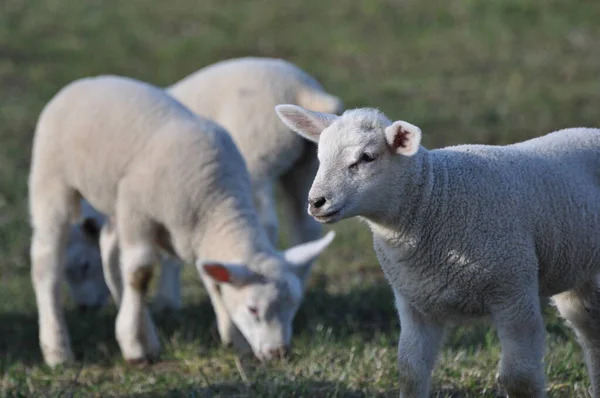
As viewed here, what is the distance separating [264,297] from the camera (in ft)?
22.2

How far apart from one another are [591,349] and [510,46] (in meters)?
11.8

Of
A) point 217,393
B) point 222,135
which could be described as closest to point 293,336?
point 222,135

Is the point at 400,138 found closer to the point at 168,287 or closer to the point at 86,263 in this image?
the point at 168,287

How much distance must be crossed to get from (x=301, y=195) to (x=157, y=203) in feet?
4.85

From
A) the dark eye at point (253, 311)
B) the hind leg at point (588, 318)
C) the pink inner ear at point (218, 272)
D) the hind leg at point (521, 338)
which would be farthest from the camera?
the dark eye at point (253, 311)

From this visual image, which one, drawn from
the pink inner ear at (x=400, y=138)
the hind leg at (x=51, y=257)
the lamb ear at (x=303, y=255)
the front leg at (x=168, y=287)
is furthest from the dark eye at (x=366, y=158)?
the front leg at (x=168, y=287)

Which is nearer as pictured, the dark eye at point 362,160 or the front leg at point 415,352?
the dark eye at point 362,160

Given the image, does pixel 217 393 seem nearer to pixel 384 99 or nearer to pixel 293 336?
pixel 293 336

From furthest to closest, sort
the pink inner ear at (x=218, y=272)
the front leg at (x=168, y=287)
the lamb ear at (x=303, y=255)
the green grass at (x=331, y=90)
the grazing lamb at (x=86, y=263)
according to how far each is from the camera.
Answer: the grazing lamb at (x=86, y=263) → the front leg at (x=168, y=287) → the lamb ear at (x=303, y=255) → the pink inner ear at (x=218, y=272) → the green grass at (x=331, y=90)

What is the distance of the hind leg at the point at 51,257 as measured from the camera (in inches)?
298

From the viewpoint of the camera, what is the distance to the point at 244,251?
688 cm

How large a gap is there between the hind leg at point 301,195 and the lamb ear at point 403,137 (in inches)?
139

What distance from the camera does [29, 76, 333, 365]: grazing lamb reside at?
6816 millimetres

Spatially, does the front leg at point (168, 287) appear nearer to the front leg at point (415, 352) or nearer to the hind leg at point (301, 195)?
the hind leg at point (301, 195)
